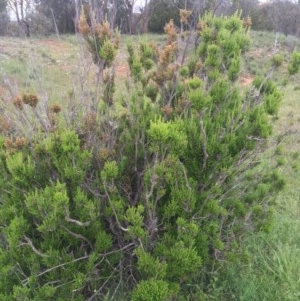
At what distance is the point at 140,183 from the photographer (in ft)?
7.89

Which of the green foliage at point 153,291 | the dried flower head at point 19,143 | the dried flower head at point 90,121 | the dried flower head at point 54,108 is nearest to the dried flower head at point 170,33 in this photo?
the dried flower head at point 90,121

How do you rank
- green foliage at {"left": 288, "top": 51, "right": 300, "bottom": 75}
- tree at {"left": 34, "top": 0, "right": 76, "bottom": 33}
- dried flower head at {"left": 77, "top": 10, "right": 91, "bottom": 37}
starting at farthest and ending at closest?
tree at {"left": 34, "top": 0, "right": 76, "bottom": 33} < green foliage at {"left": 288, "top": 51, "right": 300, "bottom": 75} < dried flower head at {"left": 77, "top": 10, "right": 91, "bottom": 37}

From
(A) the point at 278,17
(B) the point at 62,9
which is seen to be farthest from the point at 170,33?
(A) the point at 278,17

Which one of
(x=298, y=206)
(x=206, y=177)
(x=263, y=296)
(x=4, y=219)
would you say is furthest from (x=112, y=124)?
(x=298, y=206)

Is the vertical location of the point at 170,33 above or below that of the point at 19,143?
above

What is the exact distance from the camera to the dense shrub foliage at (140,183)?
6.40 ft

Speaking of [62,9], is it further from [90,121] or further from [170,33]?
[90,121]

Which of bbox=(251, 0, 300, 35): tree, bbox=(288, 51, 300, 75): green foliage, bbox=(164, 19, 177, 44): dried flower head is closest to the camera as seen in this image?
bbox=(288, 51, 300, 75): green foliage

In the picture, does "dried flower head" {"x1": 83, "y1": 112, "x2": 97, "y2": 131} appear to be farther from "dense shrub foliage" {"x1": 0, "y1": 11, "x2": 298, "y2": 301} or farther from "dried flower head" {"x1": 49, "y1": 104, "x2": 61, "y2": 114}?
"dried flower head" {"x1": 49, "y1": 104, "x2": 61, "y2": 114}

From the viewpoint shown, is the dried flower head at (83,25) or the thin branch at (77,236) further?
the dried flower head at (83,25)

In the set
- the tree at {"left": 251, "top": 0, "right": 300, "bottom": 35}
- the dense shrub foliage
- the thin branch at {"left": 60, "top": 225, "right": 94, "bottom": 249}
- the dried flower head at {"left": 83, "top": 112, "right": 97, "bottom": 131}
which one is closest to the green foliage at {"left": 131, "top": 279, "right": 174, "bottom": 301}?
the dense shrub foliage

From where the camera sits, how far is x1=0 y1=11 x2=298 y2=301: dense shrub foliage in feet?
6.40

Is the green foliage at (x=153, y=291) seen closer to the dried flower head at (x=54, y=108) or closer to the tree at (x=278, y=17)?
the dried flower head at (x=54, y=108)

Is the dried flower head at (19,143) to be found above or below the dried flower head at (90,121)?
below
